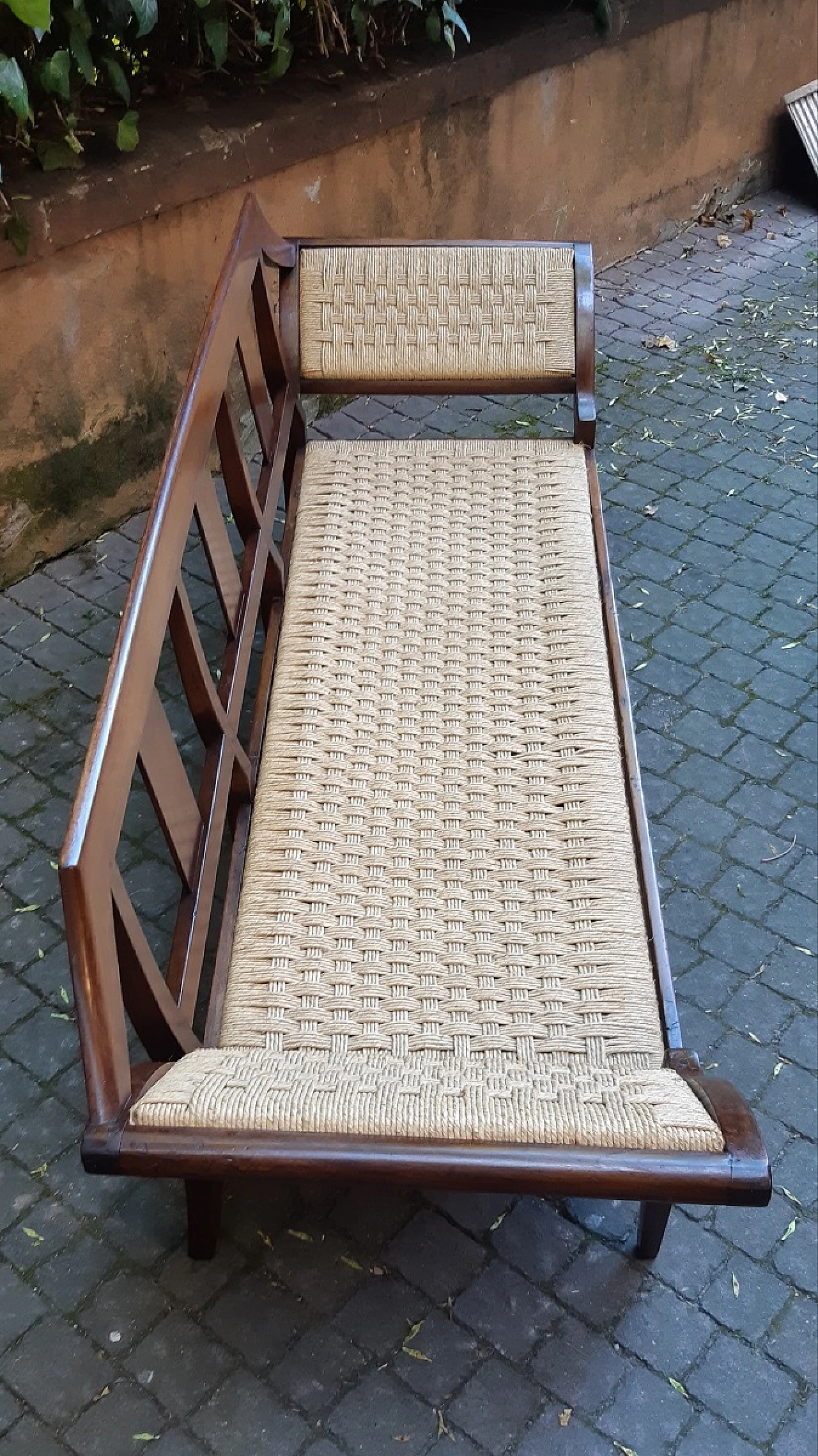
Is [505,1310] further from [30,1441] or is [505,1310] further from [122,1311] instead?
[30,1441]

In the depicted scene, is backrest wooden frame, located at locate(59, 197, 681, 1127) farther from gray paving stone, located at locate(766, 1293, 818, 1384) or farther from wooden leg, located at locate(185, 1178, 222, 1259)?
gray paving stone, located at locate(766, 1293, 818, 1384)

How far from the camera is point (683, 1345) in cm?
190

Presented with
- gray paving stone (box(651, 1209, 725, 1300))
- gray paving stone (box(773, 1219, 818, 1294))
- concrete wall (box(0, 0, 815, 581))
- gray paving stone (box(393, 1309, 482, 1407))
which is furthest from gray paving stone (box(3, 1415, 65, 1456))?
concrete wall (box(0, 0, 815, 581))

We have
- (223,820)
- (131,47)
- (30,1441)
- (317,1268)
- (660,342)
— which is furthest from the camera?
(660,342)

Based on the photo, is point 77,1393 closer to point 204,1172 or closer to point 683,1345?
point 204,1172

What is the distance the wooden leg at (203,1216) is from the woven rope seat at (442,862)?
33 cm

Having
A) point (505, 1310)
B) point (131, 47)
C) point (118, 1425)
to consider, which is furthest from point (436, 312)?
point (118, 1425)

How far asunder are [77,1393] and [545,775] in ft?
4.25

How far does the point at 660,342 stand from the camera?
15.3 ft

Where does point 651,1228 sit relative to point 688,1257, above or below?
above

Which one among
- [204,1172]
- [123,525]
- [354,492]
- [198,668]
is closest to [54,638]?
[123,525]

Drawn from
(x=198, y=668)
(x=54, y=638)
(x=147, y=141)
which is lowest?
(x=54, y=638)

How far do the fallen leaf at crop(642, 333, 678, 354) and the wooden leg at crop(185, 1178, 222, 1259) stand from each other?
381cm

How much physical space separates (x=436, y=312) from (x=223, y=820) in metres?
1.56
